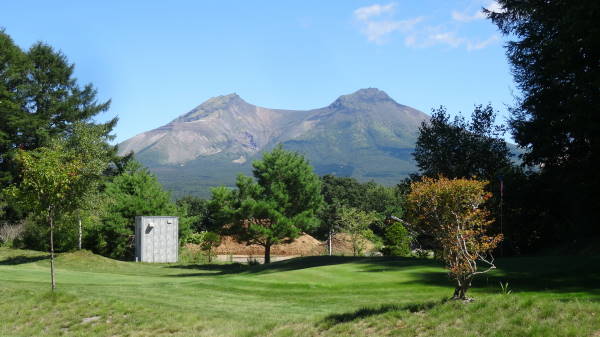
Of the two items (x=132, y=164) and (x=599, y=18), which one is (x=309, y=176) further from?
(x=599, y=18)

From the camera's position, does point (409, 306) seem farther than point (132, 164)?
No

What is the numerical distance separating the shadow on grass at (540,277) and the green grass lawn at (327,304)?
0.03 m

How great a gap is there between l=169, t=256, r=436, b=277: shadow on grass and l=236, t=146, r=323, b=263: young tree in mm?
2931

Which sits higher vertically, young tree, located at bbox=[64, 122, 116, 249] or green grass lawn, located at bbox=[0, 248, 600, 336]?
young tree, located at bbox=[64, 122, 116, 249]

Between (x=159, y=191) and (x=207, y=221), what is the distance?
83.4 ft

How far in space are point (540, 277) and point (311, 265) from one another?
12508 mm

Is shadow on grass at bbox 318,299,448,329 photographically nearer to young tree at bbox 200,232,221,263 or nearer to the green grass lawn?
the green grass lawn

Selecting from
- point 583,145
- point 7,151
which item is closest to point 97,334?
point 583,145

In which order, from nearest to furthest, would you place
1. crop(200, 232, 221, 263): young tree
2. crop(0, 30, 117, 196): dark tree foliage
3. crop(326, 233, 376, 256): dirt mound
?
1. crop(200, 232, 221, 263): young tree
2. crop(0, 30, 117, 196): dark tree foliage
3. crop(326, 233, 376, 256): dirt mound

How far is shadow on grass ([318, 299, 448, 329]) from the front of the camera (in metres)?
10.8

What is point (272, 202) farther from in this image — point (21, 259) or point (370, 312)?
point (370, 312)

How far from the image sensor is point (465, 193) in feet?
33.8

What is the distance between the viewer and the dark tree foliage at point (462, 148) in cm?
3438

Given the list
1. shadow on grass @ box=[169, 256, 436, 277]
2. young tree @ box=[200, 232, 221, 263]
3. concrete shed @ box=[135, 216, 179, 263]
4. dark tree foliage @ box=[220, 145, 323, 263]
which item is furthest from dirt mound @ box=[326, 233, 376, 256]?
shadow on grass @ box=[169, 256, 436, 277]
